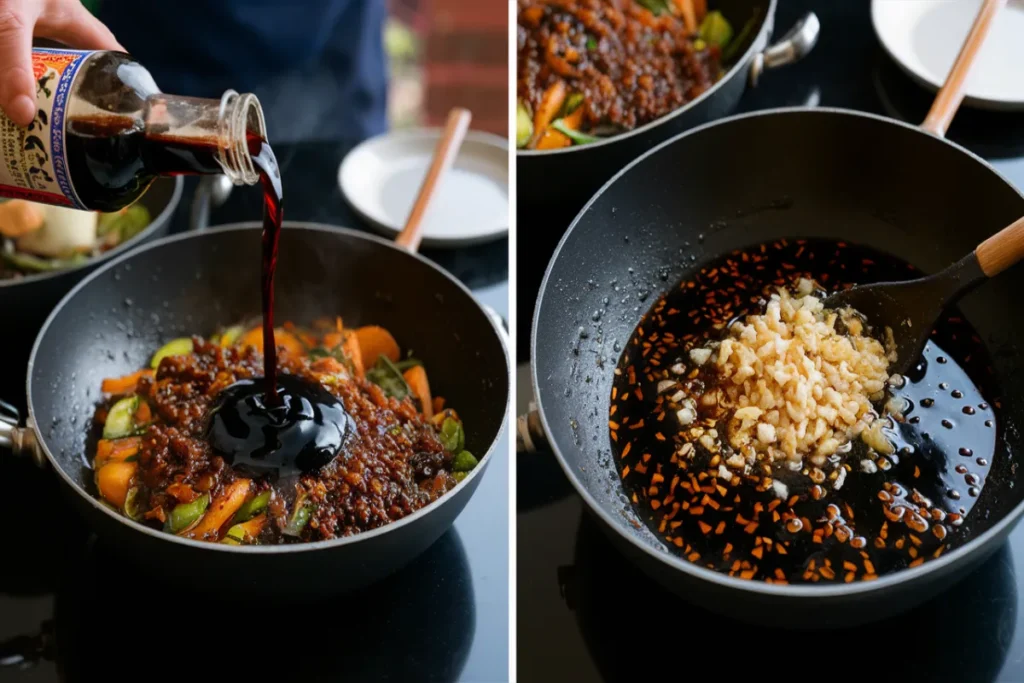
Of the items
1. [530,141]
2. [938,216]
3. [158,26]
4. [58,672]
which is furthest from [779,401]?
[158,26]

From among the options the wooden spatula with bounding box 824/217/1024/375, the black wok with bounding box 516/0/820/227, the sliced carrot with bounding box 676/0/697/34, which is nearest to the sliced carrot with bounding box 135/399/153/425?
the black wok with bounding box 516/0/820/227

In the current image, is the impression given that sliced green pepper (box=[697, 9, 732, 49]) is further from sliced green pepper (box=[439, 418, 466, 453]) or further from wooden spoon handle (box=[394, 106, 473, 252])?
sliced green pepper (box=[439, 418, 466, 453])

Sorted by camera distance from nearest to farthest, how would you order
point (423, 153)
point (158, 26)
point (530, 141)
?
point (530, 141)
point (423, 153)
point (158, 26)

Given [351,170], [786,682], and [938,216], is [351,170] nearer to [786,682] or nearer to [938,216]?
[938,216]

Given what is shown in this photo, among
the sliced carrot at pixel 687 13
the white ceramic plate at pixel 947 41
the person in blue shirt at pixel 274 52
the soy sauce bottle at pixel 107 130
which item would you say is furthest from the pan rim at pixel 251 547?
the white ceramic plate at pixel 947 41

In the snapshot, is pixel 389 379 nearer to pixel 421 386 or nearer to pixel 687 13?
pixel 421 386
